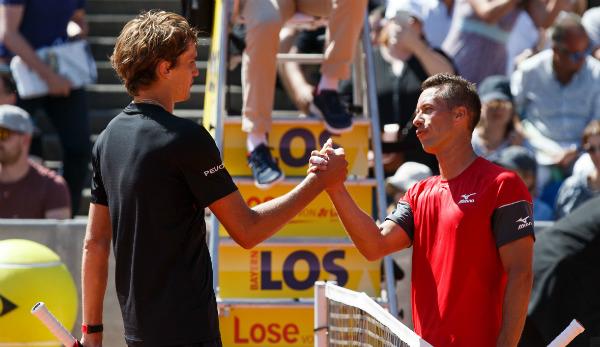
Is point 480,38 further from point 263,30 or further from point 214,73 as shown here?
point 263,30

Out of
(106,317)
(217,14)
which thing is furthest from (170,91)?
(106,317)

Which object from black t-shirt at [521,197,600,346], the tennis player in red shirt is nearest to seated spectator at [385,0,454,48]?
black t-shirt at [521,197,600,346]

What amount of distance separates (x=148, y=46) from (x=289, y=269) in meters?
3.21

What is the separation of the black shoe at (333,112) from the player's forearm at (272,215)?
2.89m

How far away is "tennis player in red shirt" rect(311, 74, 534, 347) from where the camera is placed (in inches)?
174

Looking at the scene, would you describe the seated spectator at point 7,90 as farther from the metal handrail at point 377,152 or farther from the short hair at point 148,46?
the short hair at point 148,46

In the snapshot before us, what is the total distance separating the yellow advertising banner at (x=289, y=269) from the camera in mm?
7242

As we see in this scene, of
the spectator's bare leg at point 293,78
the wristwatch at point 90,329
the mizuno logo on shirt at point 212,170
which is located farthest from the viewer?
the spectator's bare leg at point 293,78

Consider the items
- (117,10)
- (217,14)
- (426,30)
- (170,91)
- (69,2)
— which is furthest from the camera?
(117,10)

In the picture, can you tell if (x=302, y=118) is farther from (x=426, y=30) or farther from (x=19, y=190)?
(x=426, y=30)

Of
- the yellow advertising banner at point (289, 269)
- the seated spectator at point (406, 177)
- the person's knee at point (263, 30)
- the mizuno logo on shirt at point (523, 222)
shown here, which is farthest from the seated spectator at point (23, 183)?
the mizuno logo on shirt at point (523, 222)

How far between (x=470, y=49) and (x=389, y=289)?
4130 mm

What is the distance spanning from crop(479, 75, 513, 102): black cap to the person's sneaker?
114 inches

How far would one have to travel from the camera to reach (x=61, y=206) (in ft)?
29.8
